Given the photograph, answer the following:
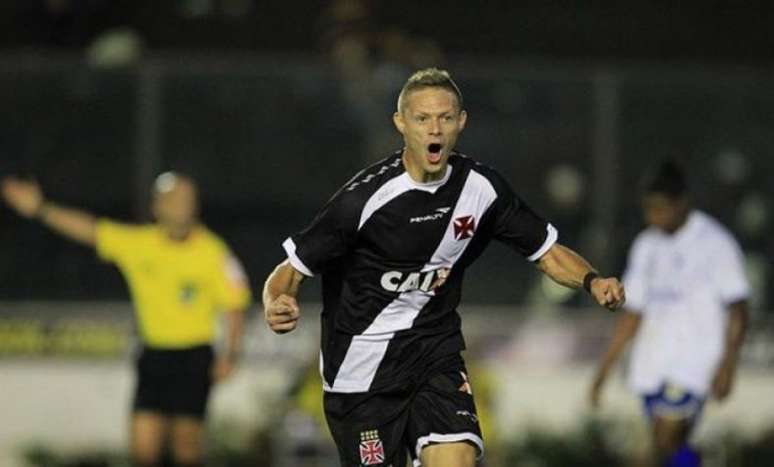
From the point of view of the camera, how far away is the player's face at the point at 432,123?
10188mm

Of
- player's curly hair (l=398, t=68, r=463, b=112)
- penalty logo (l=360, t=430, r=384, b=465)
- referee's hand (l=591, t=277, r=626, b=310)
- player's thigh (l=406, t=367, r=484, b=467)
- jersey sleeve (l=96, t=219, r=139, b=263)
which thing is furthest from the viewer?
jersey sleeve (l=96, t=219, r=139, b=263)

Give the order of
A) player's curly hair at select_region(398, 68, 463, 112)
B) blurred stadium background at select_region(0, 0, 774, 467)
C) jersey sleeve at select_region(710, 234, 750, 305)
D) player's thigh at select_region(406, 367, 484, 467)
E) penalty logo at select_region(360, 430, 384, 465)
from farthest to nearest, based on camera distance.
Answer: blurred stadium background at select_region(0, 0, 774, 467), jersey sleeve at select_region(710, 234, 750, 305), penalty logo at select_region(360, 430, 384, 465), player's thigh at select_region(406, 367, 484, 467), player's curly hair at select_region(398, 68, 463, 112)

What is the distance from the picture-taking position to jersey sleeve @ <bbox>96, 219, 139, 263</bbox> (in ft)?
51.8

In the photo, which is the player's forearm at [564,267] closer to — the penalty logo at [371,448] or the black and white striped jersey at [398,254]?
the black and white striped jersey at [398,254]

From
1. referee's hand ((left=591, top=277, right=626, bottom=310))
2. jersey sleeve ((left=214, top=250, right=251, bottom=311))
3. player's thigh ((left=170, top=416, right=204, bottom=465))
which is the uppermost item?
referee's hand ((left=591, top=277, right=626, bottom=310))

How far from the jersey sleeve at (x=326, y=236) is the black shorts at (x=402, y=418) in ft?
2.35

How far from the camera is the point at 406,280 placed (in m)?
10.6

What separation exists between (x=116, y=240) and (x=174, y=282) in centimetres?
52

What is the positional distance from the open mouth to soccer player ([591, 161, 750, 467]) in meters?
4.48

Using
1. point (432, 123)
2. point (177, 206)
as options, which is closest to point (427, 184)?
point (432, 123)

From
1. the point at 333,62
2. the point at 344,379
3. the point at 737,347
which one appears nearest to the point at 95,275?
the point at 333,62

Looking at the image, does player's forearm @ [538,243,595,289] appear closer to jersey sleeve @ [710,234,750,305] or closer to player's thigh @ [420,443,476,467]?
player's thigh @ [420,443,476,467]

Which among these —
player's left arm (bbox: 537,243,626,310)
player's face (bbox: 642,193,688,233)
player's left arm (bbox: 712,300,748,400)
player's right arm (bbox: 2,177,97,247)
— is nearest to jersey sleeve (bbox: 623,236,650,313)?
player's face (bbox: 642,193,688,233)

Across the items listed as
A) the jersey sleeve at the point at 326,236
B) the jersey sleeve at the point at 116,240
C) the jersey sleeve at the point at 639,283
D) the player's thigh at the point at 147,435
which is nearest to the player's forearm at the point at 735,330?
the jersey sleeve at the point at 639,283
